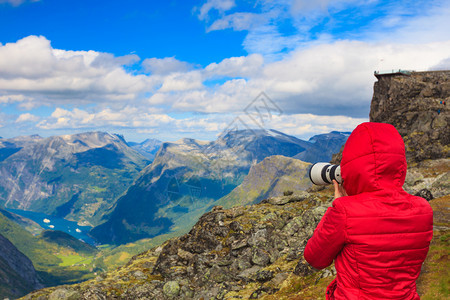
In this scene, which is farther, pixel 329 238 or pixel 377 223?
pixel 329 238

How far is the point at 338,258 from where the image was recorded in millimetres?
5223

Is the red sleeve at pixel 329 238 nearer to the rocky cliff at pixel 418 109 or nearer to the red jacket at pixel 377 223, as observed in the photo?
the red jacket at pixel 377 223

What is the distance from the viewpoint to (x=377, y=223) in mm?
4688

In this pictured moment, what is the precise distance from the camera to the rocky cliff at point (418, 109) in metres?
86.8

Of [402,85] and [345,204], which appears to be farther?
[402,85]

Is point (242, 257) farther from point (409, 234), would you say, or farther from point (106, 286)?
point (409, 234)

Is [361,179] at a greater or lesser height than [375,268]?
greater

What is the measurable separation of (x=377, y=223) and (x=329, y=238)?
849mm

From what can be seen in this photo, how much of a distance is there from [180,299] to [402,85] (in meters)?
121

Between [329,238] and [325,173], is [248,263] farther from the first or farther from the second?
[329,238]

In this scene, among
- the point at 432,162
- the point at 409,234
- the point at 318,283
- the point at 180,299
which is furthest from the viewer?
the point at 432,162

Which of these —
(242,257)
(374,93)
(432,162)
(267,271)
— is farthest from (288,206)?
(374,93)

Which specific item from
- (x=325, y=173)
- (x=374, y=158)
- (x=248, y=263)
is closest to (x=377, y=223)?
Result: (x=374, y=158)

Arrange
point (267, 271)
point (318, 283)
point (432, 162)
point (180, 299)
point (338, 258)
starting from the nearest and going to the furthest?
1. point (338, 258)
2. point (318, 283)
3. point (267, 271)
4. point (180, 299)
5. point (432, 162)
